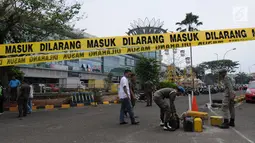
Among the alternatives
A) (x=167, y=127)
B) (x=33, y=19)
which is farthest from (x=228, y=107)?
(x=33, y=19)

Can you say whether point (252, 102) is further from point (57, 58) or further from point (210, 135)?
point (57, 58)

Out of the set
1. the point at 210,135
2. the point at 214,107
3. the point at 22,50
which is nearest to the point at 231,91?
the point at 210,135

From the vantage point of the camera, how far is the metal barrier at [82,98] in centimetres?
1645

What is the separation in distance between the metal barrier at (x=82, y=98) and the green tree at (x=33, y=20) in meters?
4.18

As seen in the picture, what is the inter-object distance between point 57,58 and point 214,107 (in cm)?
854

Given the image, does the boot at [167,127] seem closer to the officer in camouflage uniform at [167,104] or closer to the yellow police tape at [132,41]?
the officer in camouflage uniform at [167,104]

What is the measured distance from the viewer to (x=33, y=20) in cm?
1366

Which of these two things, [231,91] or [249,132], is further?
[231,91]

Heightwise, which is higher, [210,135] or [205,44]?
[205,44]

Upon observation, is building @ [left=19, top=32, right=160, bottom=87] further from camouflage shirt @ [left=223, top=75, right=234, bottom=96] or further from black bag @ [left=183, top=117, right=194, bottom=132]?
black bag @ [left=183, top=117, right=194, bottom=132]

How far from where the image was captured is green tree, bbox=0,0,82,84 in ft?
43.5

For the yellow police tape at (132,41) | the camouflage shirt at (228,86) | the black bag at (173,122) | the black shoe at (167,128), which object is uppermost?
the yellow police tape at (132,41)

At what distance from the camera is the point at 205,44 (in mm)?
9812

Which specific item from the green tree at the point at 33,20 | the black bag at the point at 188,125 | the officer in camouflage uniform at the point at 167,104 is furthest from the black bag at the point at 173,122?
the green tree at the point at 33,20
